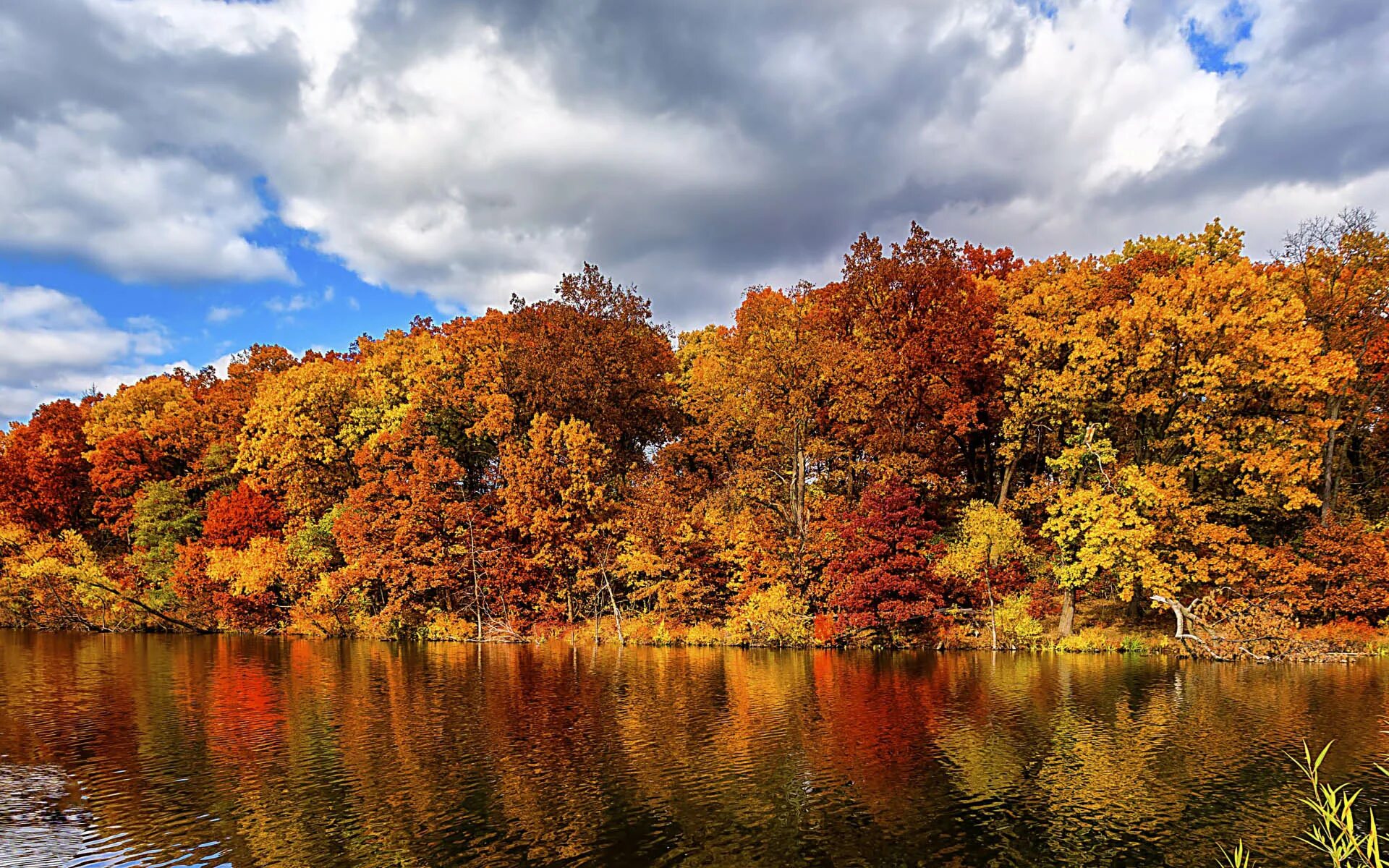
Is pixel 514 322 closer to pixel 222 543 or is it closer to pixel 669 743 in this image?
pixel 222 543

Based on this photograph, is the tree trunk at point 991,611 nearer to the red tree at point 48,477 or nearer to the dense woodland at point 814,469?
the dense woodland at point 814,469

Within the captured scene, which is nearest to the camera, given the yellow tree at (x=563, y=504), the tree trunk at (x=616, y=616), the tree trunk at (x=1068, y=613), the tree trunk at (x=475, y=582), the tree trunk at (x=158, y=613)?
the tree trunk at (x=1068, y=613)

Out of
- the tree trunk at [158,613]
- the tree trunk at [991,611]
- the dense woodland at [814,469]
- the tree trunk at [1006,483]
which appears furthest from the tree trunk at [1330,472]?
the tree trunk at [158,613]

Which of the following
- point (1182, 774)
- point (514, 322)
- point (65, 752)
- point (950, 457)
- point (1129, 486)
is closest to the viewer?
point (1182, 774)

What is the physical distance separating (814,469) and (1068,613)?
1647 cm

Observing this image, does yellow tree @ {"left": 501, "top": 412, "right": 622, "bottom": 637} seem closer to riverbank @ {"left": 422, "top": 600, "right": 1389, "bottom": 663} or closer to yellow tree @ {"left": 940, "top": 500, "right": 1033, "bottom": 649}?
riverbank @ {"left": 422, "top": 600, "right": 1389, "bottom": 663}

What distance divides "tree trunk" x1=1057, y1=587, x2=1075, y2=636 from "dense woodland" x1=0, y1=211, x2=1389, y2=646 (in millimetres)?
228

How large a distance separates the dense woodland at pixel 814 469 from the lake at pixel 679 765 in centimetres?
833

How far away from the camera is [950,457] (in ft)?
171

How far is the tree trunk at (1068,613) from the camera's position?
43375mm

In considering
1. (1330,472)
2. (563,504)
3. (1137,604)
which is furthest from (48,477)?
(1330,472)

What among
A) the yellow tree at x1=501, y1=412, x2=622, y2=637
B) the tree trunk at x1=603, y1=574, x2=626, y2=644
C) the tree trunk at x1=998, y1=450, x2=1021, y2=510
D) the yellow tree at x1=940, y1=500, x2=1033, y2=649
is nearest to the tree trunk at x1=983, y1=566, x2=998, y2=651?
the yellow tree at x1=940, y1=500, x2=1033, y2=649

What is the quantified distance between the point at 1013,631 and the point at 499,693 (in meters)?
27.2

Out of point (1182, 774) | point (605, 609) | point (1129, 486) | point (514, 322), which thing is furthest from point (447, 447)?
point (1182, 774)
